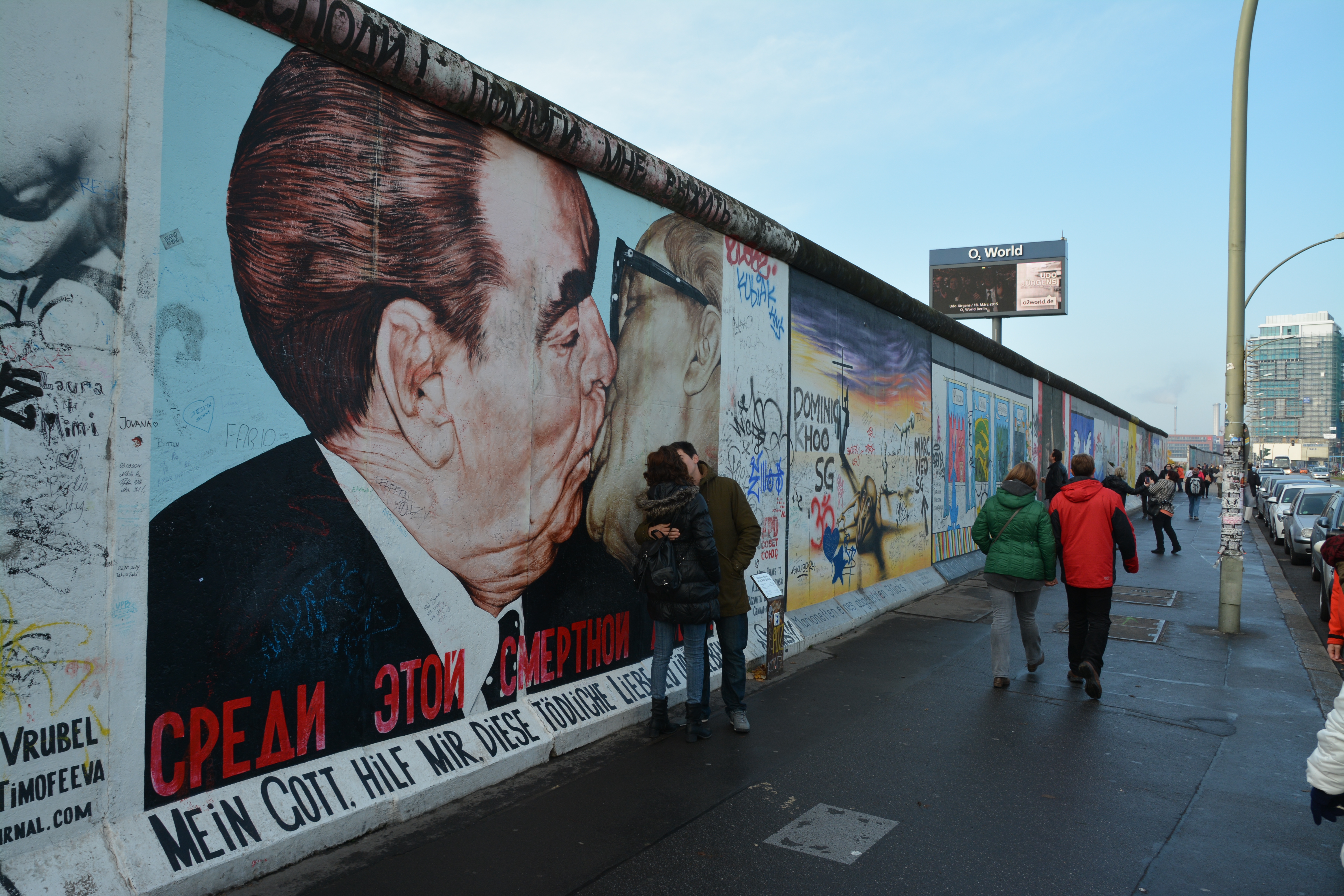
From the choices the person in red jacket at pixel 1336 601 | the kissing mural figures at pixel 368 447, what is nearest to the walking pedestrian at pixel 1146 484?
the person in red jacket at pixel 1336 601

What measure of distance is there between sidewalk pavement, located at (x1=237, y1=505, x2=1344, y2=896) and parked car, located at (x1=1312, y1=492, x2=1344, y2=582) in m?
6.69

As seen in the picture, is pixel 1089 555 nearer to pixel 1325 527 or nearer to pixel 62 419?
pixel 62 419

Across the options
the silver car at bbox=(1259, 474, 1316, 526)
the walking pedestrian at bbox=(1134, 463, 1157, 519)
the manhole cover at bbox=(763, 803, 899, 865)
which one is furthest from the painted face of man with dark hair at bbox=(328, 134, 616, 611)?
the silver car at bbox=(1259, 474, 1316, 526)

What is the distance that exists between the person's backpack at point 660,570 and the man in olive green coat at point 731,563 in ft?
0.90

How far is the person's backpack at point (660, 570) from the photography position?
503cm

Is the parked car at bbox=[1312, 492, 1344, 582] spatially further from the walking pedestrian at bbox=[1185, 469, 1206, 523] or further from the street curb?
the walking pedestrian at bbox=[1185, 469, 1206, 523]

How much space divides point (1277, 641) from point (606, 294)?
7.60 metres

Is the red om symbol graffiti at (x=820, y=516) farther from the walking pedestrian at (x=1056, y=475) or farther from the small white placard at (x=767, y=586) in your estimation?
the walking pedestrian at (x=1056, y=475)

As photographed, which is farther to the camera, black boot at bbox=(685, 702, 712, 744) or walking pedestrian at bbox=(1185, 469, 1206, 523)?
walking pedestrian at bbox=(1185, 469, 1206, 523)

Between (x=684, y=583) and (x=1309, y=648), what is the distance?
681 cm

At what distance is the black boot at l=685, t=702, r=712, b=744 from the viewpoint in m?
5.21

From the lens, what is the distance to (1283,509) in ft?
67.1

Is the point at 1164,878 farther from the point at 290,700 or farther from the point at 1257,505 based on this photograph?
the point at 1257,505

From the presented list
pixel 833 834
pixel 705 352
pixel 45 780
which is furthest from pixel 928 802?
pixel 705 352
